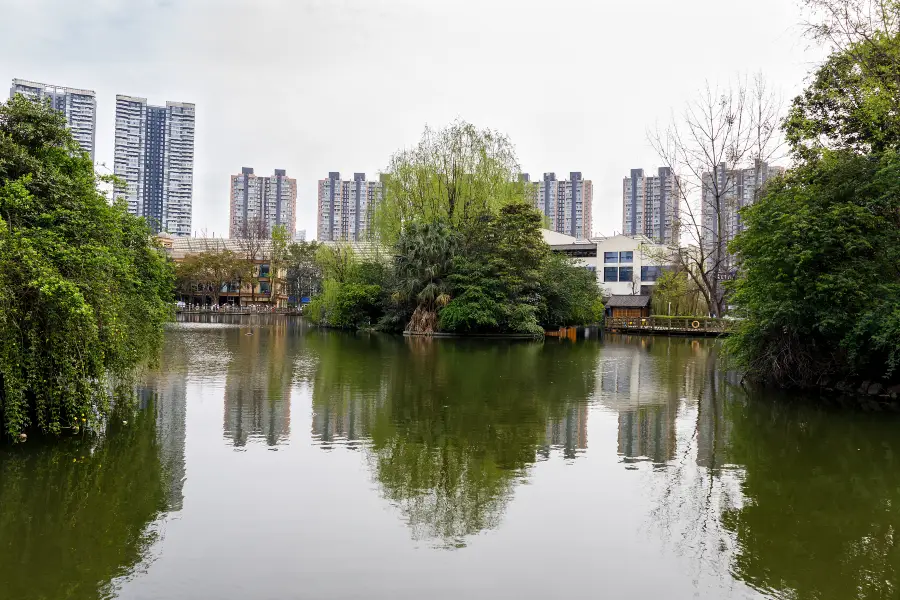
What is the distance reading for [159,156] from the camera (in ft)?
436

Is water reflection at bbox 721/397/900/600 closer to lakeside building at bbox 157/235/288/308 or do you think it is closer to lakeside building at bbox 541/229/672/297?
lakeside building at bbox 541/229/672/297

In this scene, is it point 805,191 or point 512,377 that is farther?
point 512,377

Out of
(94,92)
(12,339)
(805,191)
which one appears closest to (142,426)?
(12,339)

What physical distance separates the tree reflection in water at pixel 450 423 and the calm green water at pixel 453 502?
6 cm

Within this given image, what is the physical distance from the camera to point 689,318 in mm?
45125

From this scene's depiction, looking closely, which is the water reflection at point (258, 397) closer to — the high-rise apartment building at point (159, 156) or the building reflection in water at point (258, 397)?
the building reflection in water at point (258, 397)

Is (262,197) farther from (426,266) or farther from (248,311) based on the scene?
(426,266)

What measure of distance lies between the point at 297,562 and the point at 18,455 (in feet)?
17.0

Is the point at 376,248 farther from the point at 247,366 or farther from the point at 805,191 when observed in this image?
the point at 805,191

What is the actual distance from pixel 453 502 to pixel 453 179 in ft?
119

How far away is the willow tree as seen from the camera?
139 ft

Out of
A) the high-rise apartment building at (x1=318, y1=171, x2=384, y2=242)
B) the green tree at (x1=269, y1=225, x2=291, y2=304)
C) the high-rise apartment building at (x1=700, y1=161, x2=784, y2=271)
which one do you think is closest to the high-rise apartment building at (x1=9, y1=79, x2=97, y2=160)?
the high-rise apartment building at (x1=318, y1=171, x2=384, y2=242)

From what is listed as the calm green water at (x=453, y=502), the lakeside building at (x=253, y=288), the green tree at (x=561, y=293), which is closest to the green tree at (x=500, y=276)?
the green tree at (x=561, y=293)

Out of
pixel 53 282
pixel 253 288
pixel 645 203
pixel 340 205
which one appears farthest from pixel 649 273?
pixel 340 205
